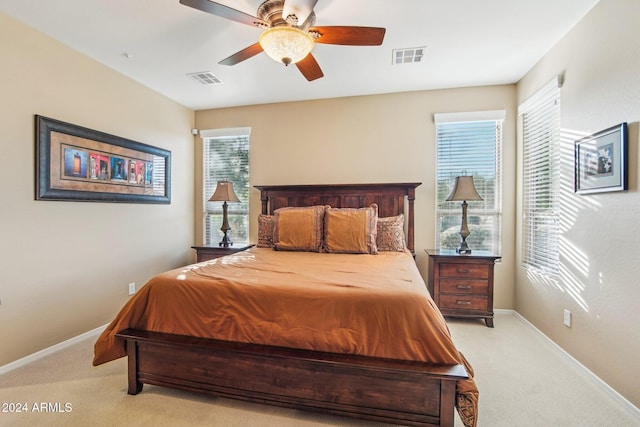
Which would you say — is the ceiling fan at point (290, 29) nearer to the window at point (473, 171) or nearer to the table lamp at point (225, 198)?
the window at point (473, 171)

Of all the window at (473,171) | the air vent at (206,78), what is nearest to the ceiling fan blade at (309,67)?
the air vent at (206,78)

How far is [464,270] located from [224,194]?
306 centimetres

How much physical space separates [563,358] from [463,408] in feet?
5.53

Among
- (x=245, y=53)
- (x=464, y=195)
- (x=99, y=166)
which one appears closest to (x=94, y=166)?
(x=99, y=166)

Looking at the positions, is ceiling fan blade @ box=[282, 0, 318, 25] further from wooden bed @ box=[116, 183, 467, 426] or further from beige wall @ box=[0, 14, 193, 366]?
beige wall @ box=[0, 14, 193, 366]

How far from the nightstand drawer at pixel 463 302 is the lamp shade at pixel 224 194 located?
2839mm

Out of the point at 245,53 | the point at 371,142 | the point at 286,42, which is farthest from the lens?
the point at 371,142

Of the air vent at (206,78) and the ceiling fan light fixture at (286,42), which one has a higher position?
the air vent at (206,78)

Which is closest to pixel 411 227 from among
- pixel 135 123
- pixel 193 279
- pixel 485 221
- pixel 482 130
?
pixel 485 221

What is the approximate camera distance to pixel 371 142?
3.90m

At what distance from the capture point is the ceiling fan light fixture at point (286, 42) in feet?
5.98

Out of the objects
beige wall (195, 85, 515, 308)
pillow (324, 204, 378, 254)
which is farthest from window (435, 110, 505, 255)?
pillow (324, 204, 378, 254)

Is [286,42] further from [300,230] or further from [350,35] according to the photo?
[300,230]

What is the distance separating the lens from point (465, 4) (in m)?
2.16
